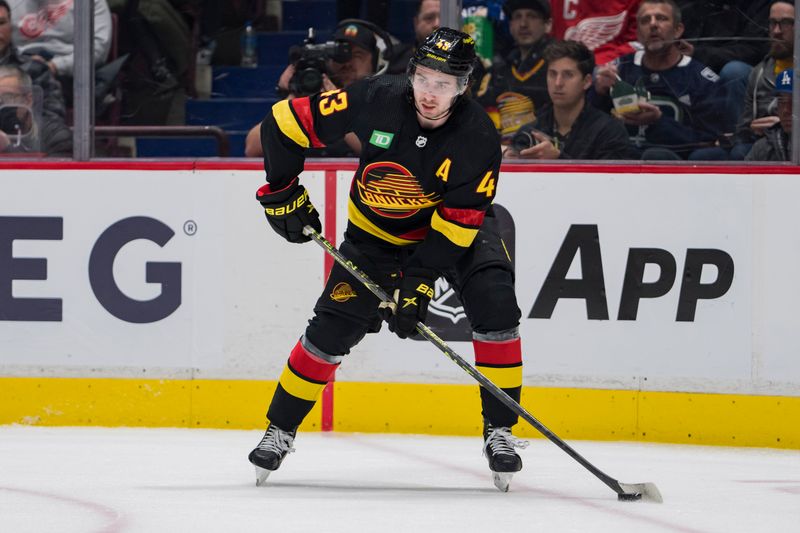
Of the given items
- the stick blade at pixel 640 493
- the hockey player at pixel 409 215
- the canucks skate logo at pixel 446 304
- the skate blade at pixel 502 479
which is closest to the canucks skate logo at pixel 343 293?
the hockey player at pixel 409 215

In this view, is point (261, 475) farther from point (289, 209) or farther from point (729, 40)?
point (729, 40)

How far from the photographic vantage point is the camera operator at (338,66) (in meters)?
4.85

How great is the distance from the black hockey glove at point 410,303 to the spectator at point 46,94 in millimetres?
1924

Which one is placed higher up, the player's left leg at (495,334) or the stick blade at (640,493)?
the player's left leg at (495,334)

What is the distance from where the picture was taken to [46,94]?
16.0 ft

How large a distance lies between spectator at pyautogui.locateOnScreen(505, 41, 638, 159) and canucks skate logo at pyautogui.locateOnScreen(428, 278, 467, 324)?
21.6 inches

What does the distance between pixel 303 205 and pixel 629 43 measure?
172 centimetres

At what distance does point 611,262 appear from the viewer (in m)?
4.63

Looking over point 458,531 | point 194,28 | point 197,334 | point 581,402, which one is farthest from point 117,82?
point 458,531

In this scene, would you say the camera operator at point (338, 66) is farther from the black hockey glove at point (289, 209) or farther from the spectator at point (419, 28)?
the black hockey glove at point (289, 209)

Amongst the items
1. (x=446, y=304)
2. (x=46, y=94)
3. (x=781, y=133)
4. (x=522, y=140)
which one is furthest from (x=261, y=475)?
(x=781, y=133)

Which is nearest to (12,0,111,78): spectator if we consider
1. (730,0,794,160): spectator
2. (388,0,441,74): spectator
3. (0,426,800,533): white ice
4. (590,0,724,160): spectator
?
(388,0,441,74): spectator

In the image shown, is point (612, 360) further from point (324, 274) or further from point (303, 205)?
point (303, 205)

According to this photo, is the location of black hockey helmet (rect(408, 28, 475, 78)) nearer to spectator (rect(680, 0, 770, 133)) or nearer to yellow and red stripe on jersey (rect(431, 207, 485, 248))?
yellow and red stripe on jersey (rect(431, 207, 485, 248))
